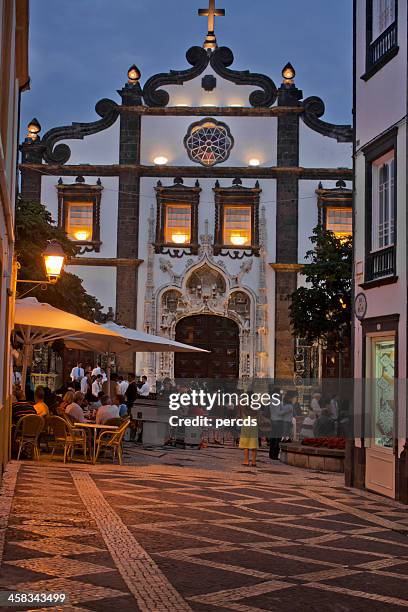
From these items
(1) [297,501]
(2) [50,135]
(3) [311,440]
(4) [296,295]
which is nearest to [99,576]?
(1) [297,501]

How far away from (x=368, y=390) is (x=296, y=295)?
36.8ft

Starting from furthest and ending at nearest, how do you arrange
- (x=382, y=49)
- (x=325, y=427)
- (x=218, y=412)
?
(x=218, y=412) → (x=325, y=427) → (x=382, y=49)

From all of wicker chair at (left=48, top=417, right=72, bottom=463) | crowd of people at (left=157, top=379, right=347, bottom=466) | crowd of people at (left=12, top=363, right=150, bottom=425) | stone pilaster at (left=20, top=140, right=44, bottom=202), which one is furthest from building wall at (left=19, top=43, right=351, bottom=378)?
wicker chair at (left=48, top=417, right=72, bottom=463)

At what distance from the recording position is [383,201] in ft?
49.5

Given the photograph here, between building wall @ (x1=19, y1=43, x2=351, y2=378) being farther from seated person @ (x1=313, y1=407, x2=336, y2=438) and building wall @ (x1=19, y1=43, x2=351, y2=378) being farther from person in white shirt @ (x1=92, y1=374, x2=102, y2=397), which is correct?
seated person @ (x1=313, y1=407, x2=336, y2=438)

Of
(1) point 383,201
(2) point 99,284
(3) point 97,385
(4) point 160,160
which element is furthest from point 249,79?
(1) point 383,201

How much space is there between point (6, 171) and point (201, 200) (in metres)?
21.8

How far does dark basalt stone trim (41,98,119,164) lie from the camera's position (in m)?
34.1

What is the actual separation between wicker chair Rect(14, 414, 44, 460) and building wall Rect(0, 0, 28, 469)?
1.87 ft

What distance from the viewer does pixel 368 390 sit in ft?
49.0

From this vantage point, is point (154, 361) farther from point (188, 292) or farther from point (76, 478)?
point (76, 478)

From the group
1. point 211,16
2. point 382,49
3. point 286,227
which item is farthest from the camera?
point 211,16

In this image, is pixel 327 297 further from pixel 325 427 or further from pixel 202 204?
pixel 202 204

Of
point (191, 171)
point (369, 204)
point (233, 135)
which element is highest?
point (233, 135)
